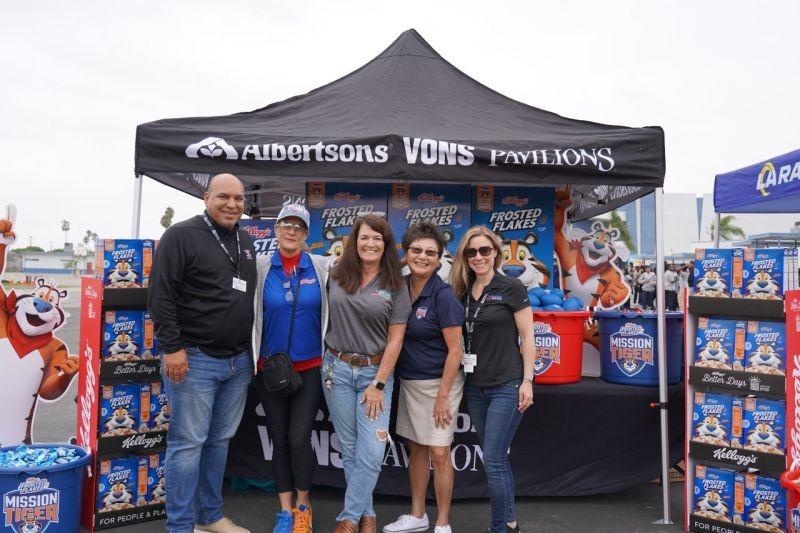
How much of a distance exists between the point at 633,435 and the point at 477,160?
6.52 feet

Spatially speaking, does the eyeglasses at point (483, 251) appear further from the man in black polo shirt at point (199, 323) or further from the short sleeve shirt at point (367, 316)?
the man in black polo shirt at point (199, 323)

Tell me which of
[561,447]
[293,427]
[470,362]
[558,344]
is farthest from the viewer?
[561,447]

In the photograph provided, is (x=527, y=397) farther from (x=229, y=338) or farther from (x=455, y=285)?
(x=229, y=338)

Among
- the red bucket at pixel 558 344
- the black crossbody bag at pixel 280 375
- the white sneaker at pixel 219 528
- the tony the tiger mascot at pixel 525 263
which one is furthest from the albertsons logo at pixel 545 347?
the white sneaker at pixel 219 528

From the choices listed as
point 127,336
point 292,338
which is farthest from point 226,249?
point 127,336

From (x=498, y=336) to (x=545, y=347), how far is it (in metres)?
0.76

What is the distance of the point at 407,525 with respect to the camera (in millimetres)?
3141

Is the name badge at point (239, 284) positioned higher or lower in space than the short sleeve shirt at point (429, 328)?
higher

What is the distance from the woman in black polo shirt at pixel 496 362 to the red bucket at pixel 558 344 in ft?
1.90

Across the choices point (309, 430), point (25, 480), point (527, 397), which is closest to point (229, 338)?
point (309, 430)

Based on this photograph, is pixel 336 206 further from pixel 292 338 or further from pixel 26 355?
pixel 26 355

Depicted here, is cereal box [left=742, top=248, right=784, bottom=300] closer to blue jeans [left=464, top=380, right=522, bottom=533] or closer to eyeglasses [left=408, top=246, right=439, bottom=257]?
blue jeans [left=464, top=380, right=522, bottom=533]

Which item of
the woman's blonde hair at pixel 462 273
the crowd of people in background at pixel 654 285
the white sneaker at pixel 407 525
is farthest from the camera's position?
→ the crowd of people in background at pixel 654 285

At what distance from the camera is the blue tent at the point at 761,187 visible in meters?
4.72
